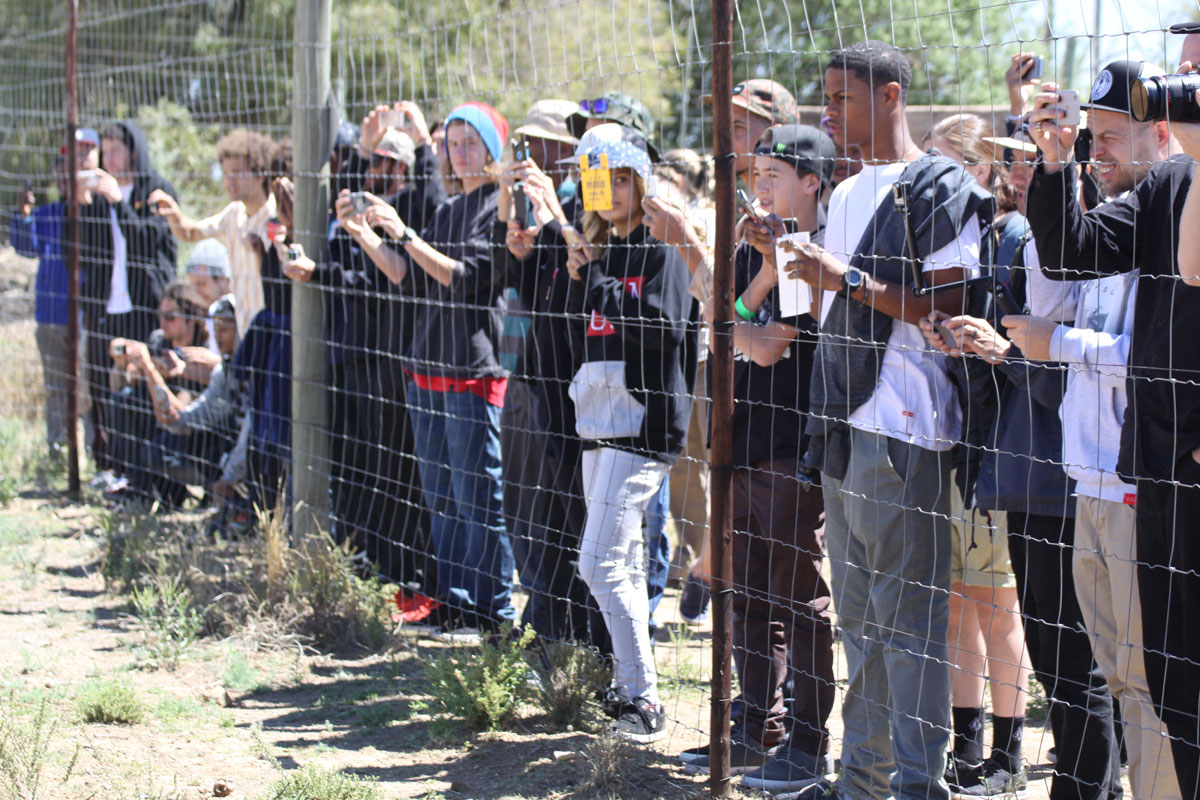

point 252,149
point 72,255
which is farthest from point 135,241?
point 252,149

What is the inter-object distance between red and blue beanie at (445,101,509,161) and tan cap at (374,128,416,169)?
0.49 metres

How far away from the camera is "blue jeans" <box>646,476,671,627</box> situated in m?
4.34

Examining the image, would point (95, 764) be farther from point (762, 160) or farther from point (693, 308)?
point (762, 160)

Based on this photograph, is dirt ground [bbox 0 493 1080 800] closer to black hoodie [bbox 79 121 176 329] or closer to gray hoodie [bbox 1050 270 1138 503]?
gray hoodie [bbox 1050 270 1138 503]

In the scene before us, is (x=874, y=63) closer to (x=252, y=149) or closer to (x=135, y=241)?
(x=252, y=149)

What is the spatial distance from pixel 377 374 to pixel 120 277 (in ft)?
9.51

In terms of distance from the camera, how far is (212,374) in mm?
6562

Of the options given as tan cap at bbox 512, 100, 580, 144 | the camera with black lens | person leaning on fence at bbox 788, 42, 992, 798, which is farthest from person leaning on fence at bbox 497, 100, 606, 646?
the camera with black lens

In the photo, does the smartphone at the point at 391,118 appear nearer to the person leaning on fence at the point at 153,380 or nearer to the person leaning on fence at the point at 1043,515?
the person leaning on fence at the point at 153,380

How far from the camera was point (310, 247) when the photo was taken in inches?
207

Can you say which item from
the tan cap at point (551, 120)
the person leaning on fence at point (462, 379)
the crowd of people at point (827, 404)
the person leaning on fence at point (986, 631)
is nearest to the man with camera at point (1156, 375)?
the crowd of people at point (827, 404)

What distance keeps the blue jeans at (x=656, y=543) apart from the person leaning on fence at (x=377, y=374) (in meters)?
1.08

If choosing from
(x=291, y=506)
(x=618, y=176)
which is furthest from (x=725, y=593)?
(x=291, y=506)

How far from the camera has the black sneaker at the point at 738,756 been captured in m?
3.71
